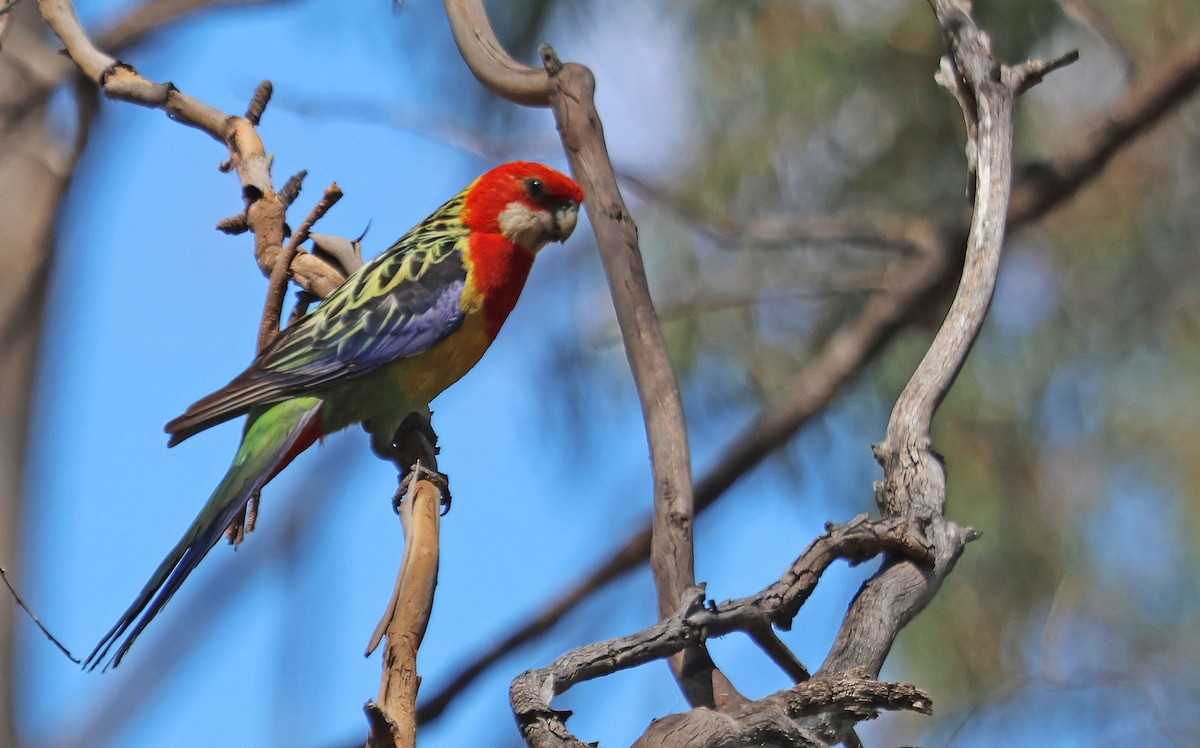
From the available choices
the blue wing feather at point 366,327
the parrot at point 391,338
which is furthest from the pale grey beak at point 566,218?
the blue wing feather at point 366,327

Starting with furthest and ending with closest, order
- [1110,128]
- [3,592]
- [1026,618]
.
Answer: [3,592]
[1026,618]
[1110,128]

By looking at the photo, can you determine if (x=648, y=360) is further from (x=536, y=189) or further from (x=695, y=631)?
(x=536, y=189)

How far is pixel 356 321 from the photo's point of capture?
3.00 meters

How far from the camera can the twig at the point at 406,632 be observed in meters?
1.67

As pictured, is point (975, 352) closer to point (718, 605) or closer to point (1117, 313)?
point (1117, 313)

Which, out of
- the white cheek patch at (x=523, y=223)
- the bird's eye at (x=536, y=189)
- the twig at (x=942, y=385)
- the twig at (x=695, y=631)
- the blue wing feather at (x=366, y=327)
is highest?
the bird's eye at (x=536, y=189)

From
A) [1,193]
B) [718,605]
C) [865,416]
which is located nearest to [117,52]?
[1,193]

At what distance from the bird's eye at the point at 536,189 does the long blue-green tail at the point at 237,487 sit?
32.6 inches

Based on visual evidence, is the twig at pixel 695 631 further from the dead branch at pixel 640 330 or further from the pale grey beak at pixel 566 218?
the pale grey beak at pixel 566 218

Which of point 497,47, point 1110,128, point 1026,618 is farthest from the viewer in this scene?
point 1026,618

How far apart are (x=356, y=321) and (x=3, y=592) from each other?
2.97 m

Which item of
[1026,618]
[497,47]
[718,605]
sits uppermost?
[497,47]

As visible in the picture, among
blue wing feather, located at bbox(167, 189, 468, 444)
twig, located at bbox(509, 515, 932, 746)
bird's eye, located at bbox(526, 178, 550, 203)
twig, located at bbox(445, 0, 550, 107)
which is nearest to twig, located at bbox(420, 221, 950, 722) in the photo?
bird's eye, located at bbox(526, 178, 550, 203)

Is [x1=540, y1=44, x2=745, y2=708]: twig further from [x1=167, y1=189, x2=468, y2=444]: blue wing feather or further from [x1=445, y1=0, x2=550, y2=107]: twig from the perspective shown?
[x1=167, y1=189, x2=468, y2=444]: blue wing feather
